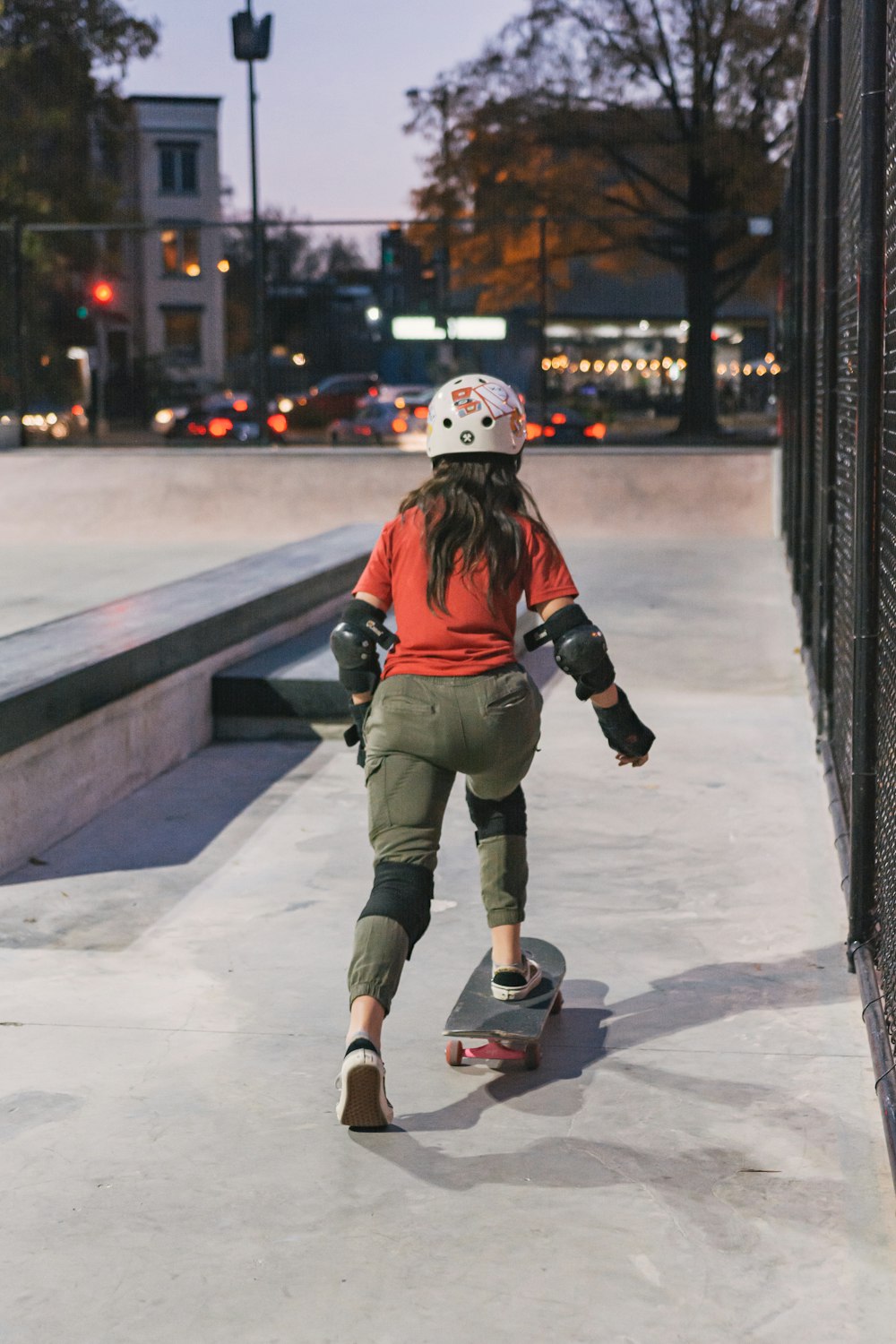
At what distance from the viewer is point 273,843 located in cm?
643

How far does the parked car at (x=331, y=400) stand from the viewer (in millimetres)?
22469

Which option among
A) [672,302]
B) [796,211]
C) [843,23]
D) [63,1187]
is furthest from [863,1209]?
[672,302]

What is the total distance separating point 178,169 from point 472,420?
2815 inches

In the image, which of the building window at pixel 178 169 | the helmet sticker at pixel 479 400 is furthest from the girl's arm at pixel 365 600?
the building window at pixel 178 169

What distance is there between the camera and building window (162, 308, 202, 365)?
2680 centimetres

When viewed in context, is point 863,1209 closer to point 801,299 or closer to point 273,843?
point 273,843

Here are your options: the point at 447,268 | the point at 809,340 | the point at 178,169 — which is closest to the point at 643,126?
the point at 447,268

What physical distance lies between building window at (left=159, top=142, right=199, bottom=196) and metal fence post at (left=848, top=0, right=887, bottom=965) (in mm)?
70183

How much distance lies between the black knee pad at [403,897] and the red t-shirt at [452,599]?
1.61 ft

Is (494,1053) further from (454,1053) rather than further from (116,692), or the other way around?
(116,692)

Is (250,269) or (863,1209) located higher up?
(250,269)

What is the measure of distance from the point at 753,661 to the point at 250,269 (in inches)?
530

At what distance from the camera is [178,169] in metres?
71.0

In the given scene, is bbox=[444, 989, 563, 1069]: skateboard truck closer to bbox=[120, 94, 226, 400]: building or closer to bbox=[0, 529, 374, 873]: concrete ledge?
bbox=[0, 529, 374, 873]: concrete ledge
